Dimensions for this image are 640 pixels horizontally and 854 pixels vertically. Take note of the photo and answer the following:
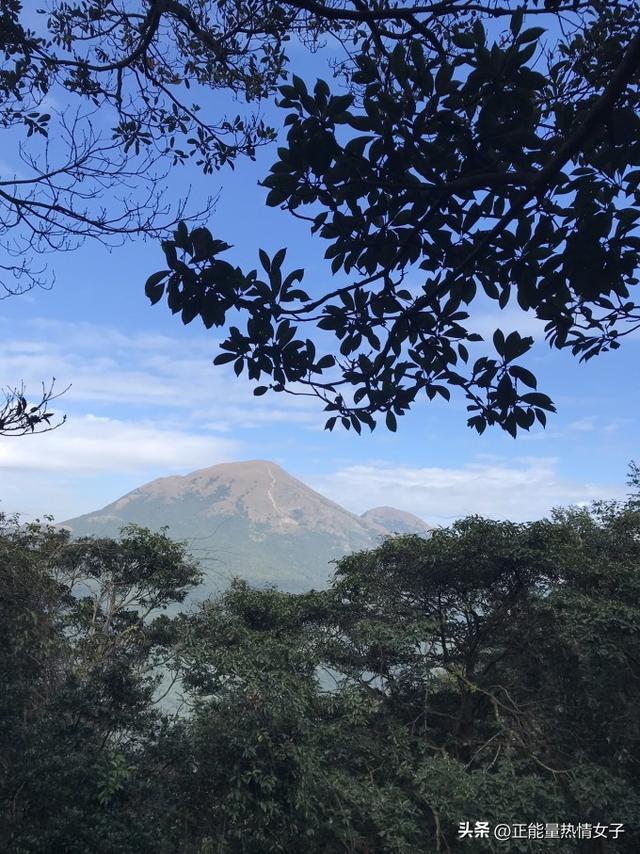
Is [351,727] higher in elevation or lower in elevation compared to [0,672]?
lower

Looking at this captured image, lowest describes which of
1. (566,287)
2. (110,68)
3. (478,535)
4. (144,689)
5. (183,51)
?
(144,689)

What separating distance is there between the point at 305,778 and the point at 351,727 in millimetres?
2068

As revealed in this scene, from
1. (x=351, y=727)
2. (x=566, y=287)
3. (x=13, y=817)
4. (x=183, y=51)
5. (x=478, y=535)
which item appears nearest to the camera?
(x=566, y=287)

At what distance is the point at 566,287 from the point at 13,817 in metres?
6.76

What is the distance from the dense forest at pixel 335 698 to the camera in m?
6.25

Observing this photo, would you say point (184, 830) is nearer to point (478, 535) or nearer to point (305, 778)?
point (305, 778)

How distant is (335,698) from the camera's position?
27.3 feet

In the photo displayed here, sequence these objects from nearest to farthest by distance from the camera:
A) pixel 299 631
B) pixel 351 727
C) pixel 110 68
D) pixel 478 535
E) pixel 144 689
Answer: pixel 110 68 < pixel 144 689 < pixel 351 727 < pixel 478 535 < pixel 299 631

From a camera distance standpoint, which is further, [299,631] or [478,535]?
[299,631]

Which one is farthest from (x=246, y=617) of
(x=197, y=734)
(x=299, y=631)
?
(x=197, y=734)

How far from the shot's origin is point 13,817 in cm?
557

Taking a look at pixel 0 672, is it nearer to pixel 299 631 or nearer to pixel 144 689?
pixel 144 689

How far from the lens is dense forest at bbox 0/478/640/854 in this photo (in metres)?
6.25

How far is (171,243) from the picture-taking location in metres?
2.28
